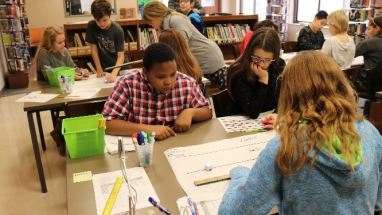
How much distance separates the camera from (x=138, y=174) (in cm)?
133

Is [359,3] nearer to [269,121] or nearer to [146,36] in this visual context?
[146,36]

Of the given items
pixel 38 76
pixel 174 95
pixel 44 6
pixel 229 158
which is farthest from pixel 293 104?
pixel 44 6

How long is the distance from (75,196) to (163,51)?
2.62 feet

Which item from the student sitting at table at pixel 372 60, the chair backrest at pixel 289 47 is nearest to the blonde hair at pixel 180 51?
the student sitting at table at pixel 372 60

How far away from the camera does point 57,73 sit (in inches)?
112

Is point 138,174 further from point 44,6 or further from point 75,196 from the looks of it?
point 44,6

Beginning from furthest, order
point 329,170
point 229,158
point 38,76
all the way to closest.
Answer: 1. point 38,76
2. point 229,158
3. point 329,170

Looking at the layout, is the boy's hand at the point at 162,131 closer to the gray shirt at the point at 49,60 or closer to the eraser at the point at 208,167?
the eraser at the point at 208,167

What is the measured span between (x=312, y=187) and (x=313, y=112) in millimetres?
192

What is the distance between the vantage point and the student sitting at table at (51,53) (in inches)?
124

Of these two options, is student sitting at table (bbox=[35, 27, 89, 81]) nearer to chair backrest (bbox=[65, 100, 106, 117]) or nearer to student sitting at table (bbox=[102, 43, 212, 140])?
chair backrest (bbox=[65, 100, 106, 117])

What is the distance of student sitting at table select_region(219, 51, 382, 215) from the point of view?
86 centimetres

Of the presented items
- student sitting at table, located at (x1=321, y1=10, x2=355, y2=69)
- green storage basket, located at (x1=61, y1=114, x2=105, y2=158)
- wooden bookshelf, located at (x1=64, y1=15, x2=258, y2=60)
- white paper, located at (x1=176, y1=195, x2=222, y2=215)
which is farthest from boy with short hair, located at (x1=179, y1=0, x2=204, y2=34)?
white paper, located at (x1=176, y1=195, x2=222, y2=215)

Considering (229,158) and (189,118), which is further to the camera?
(189,118)
